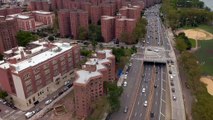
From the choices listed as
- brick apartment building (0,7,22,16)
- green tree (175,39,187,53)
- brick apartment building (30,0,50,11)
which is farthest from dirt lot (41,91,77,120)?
brick apartment building (30,0,50,11)

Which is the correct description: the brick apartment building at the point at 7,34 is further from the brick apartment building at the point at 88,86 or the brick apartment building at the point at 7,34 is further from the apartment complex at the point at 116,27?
the brick apartment building at the point at 88,86

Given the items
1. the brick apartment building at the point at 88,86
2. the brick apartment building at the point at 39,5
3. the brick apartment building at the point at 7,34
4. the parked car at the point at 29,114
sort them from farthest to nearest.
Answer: the brick apartment building at the point at 39,5
the brick apartment building at the point at 7,34
the parked car at the point at 29,114
the brick apartment building at the point at 88,86

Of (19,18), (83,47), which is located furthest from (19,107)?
(19,18)

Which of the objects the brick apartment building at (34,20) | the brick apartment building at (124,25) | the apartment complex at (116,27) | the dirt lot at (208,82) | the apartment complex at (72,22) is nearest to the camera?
the dirt lot at (208,82)

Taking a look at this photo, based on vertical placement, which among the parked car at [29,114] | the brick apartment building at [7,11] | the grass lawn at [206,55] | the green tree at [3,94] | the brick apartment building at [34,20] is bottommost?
the parked car at [29,114]

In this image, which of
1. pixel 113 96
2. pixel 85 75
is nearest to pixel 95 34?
pixel 85 75

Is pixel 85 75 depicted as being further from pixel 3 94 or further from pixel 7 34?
pixel 7 34

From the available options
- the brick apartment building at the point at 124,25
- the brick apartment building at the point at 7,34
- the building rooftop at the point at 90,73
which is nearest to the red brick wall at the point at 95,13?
the brick apartment building at the point at 124,25
